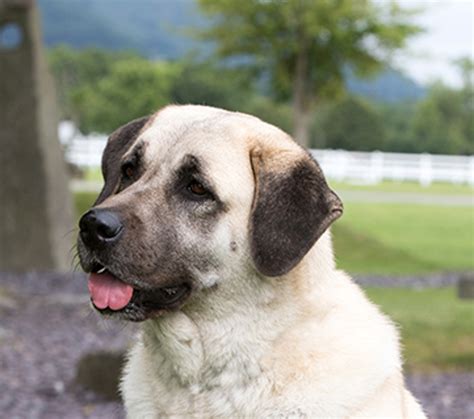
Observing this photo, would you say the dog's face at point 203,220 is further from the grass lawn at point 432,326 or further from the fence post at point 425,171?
the fence post at point 425,171

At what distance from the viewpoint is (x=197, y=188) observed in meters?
3.74

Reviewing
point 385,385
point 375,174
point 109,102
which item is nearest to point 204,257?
point 385,385

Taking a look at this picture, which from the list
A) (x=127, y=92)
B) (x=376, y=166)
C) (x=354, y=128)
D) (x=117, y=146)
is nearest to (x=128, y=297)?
(x=117, y=146)


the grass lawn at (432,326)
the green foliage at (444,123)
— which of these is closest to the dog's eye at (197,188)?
the grass lawn at (432,326)

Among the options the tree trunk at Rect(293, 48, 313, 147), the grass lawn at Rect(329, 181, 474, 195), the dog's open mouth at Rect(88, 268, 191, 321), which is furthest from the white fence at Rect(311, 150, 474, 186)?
the dog's open mouth at Rect(88, 268, 191, 321)

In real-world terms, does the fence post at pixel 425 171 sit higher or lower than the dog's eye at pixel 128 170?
lower

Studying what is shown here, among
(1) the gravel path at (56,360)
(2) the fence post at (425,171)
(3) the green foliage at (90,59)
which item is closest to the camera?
(1) the gravel path at (56,360)

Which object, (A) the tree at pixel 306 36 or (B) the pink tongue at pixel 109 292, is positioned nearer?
(B) the pink tongue at pixel 109 292

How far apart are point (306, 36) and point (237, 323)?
22838 mm

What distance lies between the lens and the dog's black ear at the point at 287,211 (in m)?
3.58

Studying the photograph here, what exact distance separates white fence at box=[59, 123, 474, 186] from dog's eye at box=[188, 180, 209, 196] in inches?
1685

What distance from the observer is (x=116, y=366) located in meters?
7.96

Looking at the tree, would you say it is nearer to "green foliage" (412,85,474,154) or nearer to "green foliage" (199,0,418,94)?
"green foliage" (199,0,418,94)

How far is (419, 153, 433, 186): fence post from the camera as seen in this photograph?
4675 centimetres
